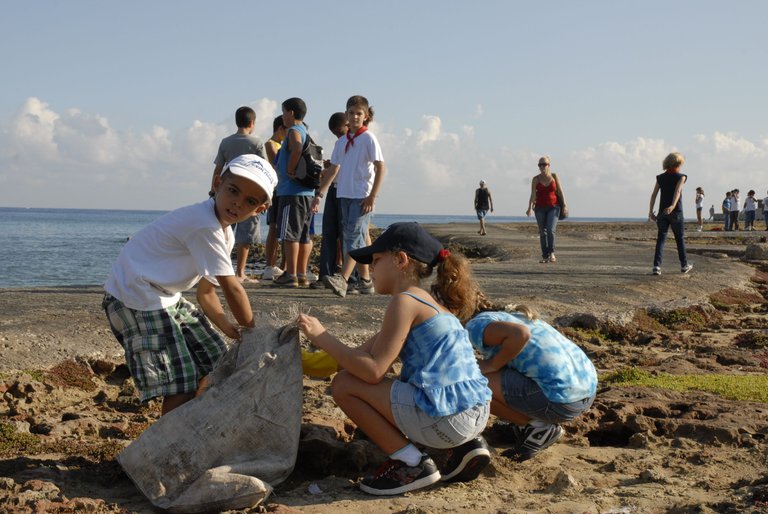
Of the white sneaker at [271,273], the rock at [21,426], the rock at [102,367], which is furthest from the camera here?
the white sneaker at [271,273]

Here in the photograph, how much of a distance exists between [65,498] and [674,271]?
1143 centimetres

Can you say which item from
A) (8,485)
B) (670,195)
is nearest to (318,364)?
(8,485)

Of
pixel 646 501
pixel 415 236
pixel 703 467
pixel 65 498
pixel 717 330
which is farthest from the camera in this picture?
pixel 717 330

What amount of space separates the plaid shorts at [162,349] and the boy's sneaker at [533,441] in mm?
1596

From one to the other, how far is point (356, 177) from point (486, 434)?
426cm

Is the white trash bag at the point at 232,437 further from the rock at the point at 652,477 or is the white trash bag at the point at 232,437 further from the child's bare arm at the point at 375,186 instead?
the child's bare arm at the point at 375,186

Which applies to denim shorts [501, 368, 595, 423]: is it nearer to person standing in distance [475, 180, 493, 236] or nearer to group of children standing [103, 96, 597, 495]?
group of children standing [103, 96, 597, 495]

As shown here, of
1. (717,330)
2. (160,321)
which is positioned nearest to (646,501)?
(160,321)

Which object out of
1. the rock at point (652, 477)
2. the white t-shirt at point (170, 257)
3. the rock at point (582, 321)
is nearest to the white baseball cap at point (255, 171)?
the white t-shirt at point (170, 257)

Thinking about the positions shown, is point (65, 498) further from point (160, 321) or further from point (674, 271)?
point (674, 271)

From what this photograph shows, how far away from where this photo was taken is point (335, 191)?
9.34 meters

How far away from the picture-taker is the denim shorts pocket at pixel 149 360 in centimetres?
400

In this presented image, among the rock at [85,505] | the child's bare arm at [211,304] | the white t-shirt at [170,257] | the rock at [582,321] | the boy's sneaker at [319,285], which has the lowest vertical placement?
the rock at [85,505]

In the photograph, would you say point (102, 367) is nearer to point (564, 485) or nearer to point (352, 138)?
point (564, 485)
